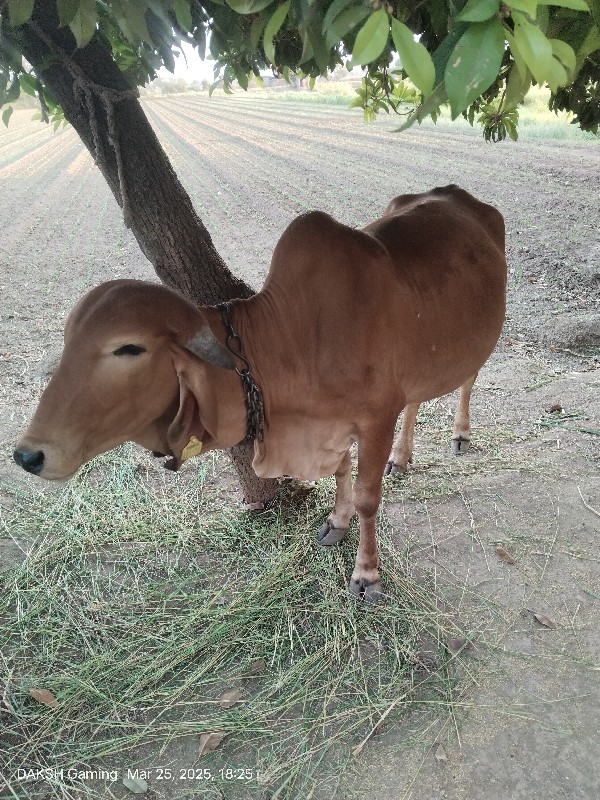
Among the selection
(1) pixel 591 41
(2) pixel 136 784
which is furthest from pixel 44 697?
(1) pixel 591 41

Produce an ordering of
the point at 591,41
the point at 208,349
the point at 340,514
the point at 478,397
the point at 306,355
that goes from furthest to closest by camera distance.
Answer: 1. the point at 478,397
2. the point at 340,514
3. the point at 306,355
4. the point at 208,349
5. the point at 591,41

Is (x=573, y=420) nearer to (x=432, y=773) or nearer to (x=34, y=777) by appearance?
(x=432, y=773)

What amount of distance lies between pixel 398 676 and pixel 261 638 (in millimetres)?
613

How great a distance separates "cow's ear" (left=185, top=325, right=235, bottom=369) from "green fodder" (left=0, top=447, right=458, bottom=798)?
4.41 feet

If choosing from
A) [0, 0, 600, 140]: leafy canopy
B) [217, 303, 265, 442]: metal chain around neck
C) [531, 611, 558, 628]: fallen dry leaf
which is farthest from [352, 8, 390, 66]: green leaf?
[531, 611, 558, 628]: fallen dry leaf

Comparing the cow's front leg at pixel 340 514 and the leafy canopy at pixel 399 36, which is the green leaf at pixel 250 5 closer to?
the leafy canopy at pixel 399 36

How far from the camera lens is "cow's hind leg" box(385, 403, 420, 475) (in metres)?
3.78

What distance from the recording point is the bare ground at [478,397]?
2.21 metres

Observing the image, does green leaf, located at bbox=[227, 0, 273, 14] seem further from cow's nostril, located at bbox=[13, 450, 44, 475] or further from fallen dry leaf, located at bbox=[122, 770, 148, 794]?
fallen dry leaf, located at bbox=[122, 770, 148, 794]

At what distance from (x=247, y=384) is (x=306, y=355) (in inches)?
11.9

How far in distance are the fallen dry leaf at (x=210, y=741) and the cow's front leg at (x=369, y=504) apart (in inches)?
36.1

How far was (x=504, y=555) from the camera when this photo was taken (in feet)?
10.2

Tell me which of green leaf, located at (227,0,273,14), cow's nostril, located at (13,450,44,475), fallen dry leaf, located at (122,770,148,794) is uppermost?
green leaf, located at (227,0,273,14)

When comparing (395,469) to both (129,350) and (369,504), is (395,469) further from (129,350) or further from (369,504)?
(129,350)
